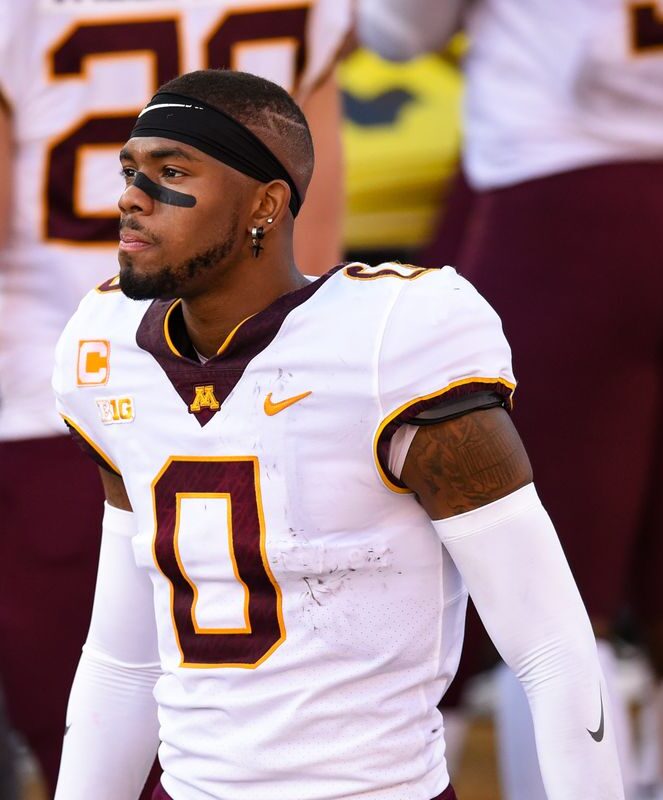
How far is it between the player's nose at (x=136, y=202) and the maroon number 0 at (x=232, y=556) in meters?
0.29

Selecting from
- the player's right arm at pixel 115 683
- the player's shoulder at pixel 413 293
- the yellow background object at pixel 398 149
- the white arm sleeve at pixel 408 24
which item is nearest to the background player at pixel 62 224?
the white arm sleeve at pixel 408 24

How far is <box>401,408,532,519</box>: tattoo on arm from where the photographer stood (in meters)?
1.94

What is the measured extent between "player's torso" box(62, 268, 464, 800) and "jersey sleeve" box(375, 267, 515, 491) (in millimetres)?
22

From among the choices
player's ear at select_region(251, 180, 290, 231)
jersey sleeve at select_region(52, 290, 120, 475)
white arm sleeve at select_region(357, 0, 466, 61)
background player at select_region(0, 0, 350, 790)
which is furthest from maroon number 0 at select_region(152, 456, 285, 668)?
white arm sleeve at select_region(357, 0, 466, 61)

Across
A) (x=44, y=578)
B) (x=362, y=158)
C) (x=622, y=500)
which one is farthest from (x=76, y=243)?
(x=362, y=158)

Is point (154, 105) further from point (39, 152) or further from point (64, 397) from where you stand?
point (39, 152)

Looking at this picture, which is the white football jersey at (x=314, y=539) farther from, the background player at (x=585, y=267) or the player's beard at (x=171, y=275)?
the background player at (x=585, y=267)

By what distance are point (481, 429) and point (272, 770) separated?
458mm

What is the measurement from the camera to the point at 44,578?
9.99 ft

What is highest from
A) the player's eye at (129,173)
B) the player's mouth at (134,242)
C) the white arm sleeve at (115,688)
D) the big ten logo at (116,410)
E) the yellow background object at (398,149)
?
the player's eye at (129,173)

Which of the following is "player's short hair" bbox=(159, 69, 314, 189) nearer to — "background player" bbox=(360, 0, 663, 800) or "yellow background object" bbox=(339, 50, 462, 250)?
"background player" bbox=(360, 0, 663, 800)

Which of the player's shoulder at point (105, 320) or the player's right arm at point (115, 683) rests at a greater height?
the player's shoulder at point (105, 320)

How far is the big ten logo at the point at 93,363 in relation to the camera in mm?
2158

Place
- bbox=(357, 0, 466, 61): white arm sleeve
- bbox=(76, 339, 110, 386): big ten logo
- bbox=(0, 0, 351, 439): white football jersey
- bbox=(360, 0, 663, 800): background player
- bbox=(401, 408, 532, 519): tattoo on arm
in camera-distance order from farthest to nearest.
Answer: bbox=(357, 0, 466, 61): white arm sleeve, bbox=(360, 0, 663, 800): background player, bbox=(0, 0, 351, 439): white football jersey, bbox=(76, 339, 110, 386): big ten logo, bbox=(401, 408, 532, 519): tattoo on arm
